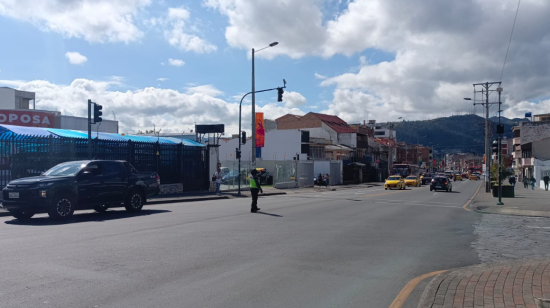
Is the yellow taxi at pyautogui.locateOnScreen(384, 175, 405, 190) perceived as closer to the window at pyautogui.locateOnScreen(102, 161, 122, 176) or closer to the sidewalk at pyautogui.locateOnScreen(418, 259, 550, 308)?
the window at pyautogui.locateOnScreen(102, 161, 122, 176)

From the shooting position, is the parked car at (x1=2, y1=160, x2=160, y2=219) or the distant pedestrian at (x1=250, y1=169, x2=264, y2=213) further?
the distant pedestrian at (x1=250, y1=169, x2=264, y2=213)

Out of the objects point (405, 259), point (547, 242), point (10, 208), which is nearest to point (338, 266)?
point (405, 259)

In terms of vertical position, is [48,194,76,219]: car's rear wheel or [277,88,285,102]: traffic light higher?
[277,88,285,102]: traffic light

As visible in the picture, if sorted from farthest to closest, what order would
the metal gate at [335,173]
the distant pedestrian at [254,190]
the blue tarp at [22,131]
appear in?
1. the metal gate at [335,173]
2. the blue tarp at [22,131]
3. the distant pedestrian at [254,190]

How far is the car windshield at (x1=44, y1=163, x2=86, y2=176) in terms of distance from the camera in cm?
1529

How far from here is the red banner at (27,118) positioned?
48438mm

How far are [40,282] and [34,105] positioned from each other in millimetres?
60033

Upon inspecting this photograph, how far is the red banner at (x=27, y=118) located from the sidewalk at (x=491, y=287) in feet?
166

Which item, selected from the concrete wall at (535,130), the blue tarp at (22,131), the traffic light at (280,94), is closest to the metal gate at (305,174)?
the traffic light at (280,94)

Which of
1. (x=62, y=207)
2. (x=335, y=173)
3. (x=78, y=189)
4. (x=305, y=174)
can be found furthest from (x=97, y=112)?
(x=335, y=173)

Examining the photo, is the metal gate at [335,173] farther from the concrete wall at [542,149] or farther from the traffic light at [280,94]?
the traffic light at [280,94]

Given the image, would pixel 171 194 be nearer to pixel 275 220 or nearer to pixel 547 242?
pixel 275 220

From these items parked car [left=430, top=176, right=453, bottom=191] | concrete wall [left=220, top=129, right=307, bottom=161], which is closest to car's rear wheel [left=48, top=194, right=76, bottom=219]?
parked car [left=430, top=176, right=453, bottom=191]

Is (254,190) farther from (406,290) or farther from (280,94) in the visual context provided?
(280,94)
